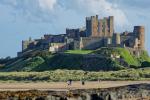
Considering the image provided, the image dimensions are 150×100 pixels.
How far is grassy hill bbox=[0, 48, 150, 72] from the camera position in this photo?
7965 centimetres

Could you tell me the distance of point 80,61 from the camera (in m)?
82.8

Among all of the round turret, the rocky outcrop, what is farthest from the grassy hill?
the rocky outcrop

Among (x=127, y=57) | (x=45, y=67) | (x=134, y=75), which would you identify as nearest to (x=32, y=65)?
(x=45, y=67)

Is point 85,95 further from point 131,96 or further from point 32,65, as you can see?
point 32,65

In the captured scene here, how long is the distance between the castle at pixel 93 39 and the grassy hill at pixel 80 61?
191 inches

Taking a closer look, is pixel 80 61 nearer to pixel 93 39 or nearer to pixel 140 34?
pixel 93 39

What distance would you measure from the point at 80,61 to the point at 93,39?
1515 cm

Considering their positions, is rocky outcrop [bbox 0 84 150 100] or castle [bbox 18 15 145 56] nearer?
rocky outcrop [bbox 0 84 150 100]

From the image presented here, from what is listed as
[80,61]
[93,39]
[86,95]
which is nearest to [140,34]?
[93,39]

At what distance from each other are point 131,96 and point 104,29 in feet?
231

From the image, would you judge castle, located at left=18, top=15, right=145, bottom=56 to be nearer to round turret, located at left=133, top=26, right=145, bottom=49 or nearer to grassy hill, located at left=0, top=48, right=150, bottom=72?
round turret, located at left=133, top=26, right=145, bottom=49

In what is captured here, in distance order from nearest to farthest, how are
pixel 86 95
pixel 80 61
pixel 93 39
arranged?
pixel 86 95, pixel 80 61, pixel 93 39

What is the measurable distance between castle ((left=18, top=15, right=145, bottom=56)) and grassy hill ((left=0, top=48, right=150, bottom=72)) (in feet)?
15.9

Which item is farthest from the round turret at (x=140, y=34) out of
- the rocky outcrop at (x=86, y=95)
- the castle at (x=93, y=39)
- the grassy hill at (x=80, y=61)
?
the rocky outcrop at (x=86, y=95)
